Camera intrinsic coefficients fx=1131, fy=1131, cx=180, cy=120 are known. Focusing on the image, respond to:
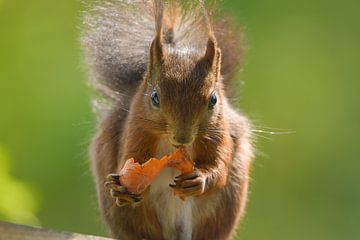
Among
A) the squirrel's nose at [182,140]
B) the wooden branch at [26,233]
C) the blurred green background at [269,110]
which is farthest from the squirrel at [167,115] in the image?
the blurred green background at [269,110]

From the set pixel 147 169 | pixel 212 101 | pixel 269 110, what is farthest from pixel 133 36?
pixel 269 110

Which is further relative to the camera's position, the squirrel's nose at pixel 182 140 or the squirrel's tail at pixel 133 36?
the squirrel's tail at pixel 133 36

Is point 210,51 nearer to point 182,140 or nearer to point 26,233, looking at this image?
point 182,140

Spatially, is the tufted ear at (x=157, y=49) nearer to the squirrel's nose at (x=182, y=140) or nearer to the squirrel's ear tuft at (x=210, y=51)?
the squirrel's ear tuft at (x=210, y=51)

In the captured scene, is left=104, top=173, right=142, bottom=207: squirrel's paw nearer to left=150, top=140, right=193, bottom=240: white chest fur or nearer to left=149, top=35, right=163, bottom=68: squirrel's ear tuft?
left=150, top=140, right=193, bottom=240: white chest fur

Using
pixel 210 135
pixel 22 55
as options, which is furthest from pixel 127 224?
pixel 22 55

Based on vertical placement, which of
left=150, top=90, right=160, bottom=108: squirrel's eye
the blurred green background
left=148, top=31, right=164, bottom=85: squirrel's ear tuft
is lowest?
the blurred green background

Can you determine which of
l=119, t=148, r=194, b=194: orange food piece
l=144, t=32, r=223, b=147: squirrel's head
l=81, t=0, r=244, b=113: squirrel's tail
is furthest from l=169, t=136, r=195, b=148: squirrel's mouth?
l=81, t=0, r=244, b=113: squirrel's tail
